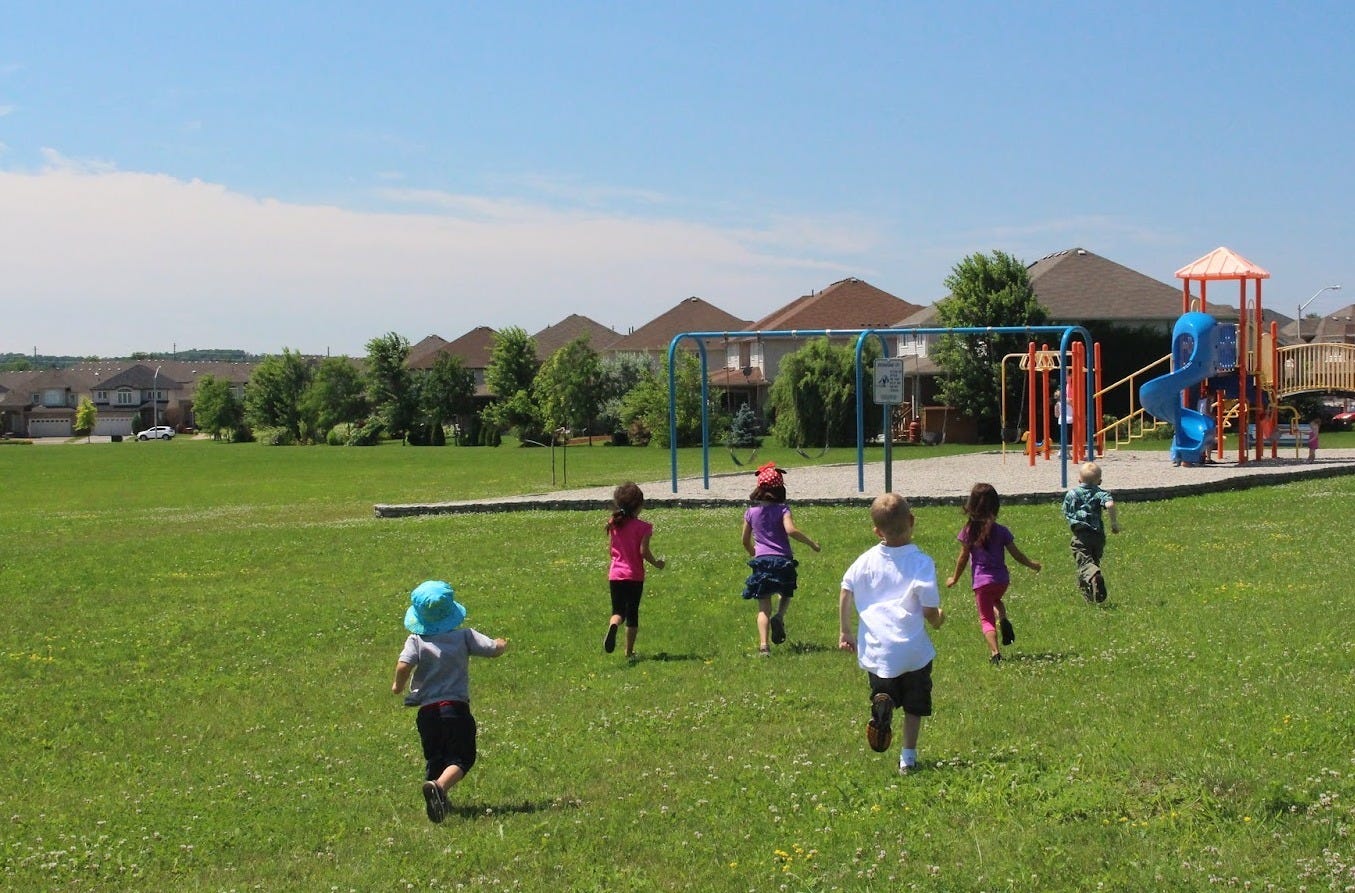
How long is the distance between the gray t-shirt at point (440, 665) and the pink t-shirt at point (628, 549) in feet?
13.4

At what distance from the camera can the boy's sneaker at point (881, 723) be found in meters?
7.89

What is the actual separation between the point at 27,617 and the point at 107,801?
8.71m

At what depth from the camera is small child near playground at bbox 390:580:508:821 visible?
811 centimetres

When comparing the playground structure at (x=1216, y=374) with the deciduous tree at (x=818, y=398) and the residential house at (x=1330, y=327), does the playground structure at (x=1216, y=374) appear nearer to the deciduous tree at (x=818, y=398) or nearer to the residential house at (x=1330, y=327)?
the deciduous tree at (x=818, y=398)

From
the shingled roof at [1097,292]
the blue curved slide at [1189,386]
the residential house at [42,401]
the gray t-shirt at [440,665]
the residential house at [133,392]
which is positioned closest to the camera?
the gray t-shirt at [440,665]

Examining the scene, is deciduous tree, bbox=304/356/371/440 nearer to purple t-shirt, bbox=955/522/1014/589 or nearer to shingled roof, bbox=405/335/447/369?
shingled roof, bbox=405/335/447/369

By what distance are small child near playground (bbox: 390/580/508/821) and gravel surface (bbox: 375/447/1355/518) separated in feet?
55.6

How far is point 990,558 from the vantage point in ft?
37.9

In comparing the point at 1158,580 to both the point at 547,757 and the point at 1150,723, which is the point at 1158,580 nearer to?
the point at 1150,723

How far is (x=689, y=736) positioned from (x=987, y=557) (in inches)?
137

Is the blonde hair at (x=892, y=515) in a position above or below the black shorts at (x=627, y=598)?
above

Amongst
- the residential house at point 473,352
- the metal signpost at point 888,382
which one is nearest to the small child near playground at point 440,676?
the metal signpost at point 888,382

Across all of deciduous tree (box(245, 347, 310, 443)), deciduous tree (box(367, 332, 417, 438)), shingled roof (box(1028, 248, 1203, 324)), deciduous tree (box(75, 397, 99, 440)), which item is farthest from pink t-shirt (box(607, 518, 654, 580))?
deciduous tree (box(75, 397, 99, 440))

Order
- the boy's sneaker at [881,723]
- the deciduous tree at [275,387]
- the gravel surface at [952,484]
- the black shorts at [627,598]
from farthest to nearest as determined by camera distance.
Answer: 1. the deciduous tree at [275,387]
2. the gravel surface at [952,484]
3. the black shorts at [627,598]
4. the boy's sneaker at [881,723]
